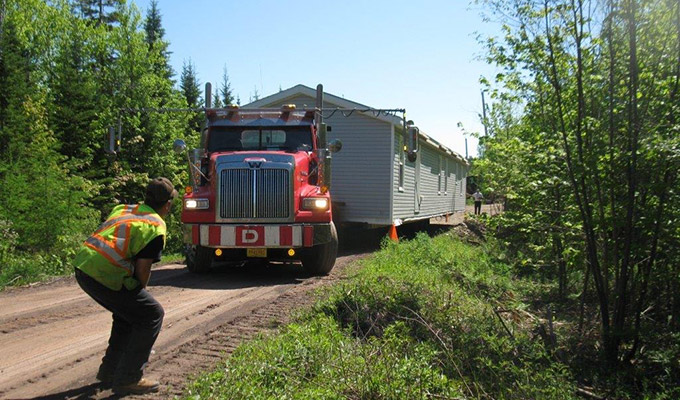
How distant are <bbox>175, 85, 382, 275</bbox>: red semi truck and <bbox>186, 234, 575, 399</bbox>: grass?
6.76 feet

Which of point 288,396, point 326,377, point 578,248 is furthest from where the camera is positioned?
point 578,248

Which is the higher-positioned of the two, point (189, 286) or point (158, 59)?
point (158, 59)

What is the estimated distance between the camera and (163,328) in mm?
6207

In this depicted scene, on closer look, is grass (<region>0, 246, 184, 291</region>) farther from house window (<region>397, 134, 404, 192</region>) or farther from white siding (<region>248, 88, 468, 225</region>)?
house window (<region>397, 134, 404, 192</region>)

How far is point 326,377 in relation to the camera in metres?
4.41

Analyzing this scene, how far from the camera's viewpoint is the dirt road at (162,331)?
453cm

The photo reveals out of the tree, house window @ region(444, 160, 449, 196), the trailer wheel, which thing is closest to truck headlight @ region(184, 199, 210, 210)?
the trailer wheel

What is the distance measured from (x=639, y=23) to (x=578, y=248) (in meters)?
2.75

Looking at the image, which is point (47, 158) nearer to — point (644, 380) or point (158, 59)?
point (644, 380)

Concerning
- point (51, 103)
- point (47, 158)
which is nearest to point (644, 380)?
point (47, 158)

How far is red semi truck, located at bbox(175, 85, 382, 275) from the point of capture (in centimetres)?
950

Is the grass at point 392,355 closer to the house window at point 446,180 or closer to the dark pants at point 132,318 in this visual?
the dark pants at point 132,318

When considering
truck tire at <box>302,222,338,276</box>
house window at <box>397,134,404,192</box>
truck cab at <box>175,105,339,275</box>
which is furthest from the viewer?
house window at <box>397,134,404,192</box>

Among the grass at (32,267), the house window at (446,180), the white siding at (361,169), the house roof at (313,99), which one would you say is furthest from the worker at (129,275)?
the house window at (446,180)
